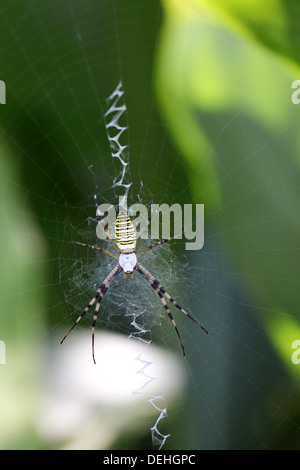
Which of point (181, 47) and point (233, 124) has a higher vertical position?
point (181, 47)

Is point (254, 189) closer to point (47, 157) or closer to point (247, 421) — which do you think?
point (47, 157)

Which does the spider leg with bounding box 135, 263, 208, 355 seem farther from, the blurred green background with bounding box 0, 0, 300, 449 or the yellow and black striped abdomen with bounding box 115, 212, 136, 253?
the blurred green background with bounding box 0, 0, 300, 449

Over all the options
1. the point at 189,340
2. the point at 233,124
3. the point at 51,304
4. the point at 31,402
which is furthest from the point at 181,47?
the point at 31,402

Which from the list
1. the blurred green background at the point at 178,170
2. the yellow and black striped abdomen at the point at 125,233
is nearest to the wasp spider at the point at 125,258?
the yellow and black striped abdomen at the point at 125,233

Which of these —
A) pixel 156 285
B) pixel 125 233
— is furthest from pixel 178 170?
pixel 156 285

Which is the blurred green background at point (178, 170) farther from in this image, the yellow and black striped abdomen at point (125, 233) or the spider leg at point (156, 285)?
the yellow and black striped abdomen at point (125, 233)
